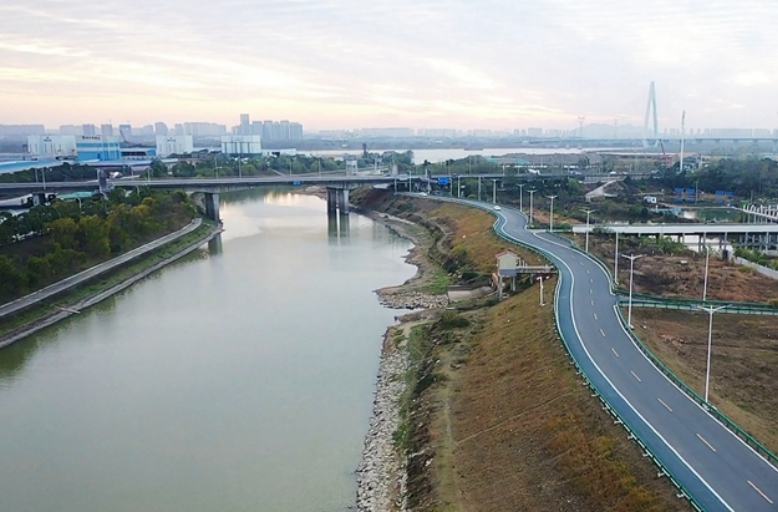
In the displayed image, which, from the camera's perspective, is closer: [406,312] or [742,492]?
[742,492]

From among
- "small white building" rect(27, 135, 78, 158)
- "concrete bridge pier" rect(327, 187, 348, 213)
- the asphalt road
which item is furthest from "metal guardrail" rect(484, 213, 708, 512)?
"small white building" rect(27, 135, 78, 158)

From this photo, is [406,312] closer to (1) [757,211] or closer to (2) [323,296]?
(2) [323,296]

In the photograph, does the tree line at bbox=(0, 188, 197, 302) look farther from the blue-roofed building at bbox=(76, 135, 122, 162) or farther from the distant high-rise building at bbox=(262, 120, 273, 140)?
the distant high-rise building at bbox=(262, 120, 273, 140)

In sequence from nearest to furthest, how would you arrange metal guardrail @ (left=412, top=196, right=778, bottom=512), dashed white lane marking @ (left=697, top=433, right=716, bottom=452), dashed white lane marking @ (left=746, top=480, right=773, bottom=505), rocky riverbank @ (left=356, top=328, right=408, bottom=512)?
dashed white lane marking @ (left=746, top=480, right=773, bottom=505) → metal guardrail @ (left=412, top=196, right=778, bottom=512) → dashed white lane marking @ (left=697, top=433, right=716, bottom=452) → rocky riverbank @ (left=356, top=328, right=408, bottom=512)

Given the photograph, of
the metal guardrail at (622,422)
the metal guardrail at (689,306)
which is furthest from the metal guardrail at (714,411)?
the metal guardrail at (689,306)

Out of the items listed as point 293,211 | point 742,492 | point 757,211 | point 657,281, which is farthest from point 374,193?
point 742,492
